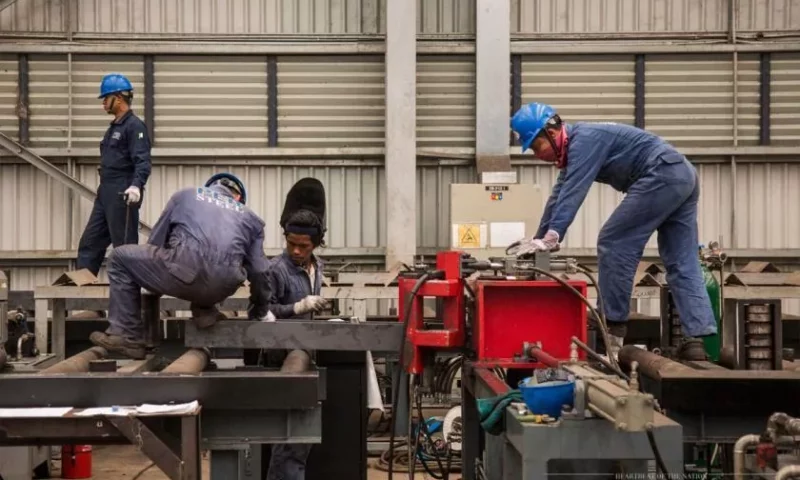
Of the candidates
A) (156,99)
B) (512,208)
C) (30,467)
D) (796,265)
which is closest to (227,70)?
(156,99)

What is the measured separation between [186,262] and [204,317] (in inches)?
10.4

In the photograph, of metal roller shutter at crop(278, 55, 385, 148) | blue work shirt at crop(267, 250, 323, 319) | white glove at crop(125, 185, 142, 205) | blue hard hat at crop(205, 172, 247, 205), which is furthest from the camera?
metal roller shutter at crop(278, 55, 385, 148)

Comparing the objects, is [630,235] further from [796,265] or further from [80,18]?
[80,18]

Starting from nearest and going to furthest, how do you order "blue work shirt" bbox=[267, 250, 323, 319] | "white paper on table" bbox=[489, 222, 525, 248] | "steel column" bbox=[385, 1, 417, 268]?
"blue work shirt" bbox=[267, 250, 323, 319] → "white paper on table" bbox=[489, 222, 525, 248] → "steel column" bbox=[385, 1, 417, 268]

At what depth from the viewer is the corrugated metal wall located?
8602 mm

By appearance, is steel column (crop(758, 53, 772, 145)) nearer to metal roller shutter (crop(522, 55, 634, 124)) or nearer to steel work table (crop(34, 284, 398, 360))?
metal roller shutter (crop(522, 55, 634, 124))

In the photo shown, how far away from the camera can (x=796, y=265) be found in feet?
28.6

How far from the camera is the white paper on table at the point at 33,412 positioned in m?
2.70

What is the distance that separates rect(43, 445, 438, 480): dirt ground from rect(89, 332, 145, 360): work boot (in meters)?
2.05

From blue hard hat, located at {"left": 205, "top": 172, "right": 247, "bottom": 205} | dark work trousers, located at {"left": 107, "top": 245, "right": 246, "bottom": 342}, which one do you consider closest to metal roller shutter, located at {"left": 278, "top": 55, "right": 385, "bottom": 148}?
blue hard hat, located at {"left": 205, "top": 172, "right": 247, "bottom": 205}

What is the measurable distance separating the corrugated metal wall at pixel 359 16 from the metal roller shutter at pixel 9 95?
33 centimetres

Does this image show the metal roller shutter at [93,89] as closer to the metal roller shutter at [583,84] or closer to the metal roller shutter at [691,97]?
the metal roller shutter at [583,84]

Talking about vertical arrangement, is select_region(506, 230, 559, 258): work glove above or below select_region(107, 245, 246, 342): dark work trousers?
above

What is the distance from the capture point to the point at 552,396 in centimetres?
237
